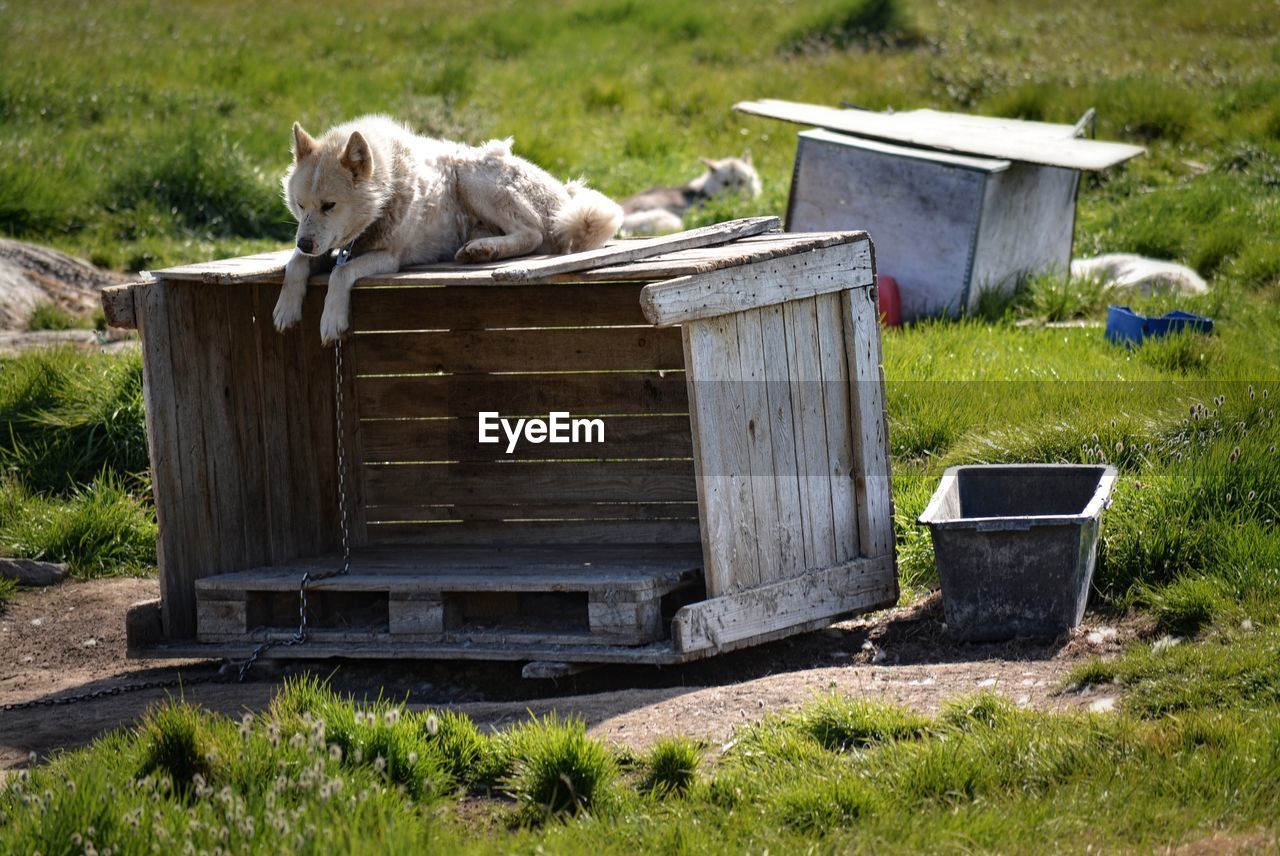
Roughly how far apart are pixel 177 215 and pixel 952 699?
9.58 m

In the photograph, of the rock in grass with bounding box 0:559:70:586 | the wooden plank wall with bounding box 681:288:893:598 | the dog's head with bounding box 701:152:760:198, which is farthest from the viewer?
the dog's head with bounding box 701:152:760:198

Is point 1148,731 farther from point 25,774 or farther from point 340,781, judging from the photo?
point 25,774

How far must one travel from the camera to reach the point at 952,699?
4.19 metres

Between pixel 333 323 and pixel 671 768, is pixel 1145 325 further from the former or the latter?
pixel 671 768

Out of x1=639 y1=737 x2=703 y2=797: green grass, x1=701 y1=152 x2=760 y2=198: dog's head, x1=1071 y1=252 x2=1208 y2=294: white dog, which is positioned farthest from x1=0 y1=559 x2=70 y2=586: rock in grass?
x1=701 y1=152 x2=760 y2=198: dog's head

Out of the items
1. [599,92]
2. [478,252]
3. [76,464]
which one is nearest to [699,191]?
[599,92]

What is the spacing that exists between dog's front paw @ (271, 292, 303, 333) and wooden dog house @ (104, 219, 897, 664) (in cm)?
11

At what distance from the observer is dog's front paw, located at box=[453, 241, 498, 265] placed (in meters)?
5.52

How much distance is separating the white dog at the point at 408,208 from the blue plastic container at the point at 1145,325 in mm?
3779

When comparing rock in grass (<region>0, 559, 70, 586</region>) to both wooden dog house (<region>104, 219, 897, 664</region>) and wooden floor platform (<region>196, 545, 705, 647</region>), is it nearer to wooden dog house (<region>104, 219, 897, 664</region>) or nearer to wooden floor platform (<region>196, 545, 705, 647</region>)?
wooden dog house (<region>104, 219, 897, 664</region>)

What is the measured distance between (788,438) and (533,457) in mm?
1588

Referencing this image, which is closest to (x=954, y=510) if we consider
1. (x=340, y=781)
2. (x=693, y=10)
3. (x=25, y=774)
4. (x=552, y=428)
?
(x=552, y=428)

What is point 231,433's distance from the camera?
5789mm

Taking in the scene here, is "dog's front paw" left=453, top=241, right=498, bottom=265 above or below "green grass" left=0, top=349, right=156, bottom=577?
above
